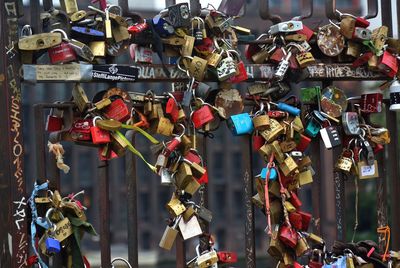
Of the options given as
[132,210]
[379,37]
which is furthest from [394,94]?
[132,210]

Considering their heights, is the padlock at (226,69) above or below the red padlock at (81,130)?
above

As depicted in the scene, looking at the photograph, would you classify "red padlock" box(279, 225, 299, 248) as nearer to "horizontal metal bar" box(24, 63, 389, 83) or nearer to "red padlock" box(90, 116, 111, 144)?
"horizontal metal bar" box(24, 63, 389, 83)

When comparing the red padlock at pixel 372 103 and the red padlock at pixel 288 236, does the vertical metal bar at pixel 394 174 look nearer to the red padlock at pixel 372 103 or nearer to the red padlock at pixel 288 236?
the red padlock at pixel 372 103

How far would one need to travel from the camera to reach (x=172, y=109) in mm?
2654

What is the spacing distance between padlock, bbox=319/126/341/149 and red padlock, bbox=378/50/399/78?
1.15 feet

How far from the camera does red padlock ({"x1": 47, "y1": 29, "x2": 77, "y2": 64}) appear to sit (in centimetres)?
248

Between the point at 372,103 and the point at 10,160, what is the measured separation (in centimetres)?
142

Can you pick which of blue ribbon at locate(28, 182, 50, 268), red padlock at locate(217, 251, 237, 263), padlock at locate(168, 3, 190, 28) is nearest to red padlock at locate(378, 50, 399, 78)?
padlock at locate(168, 3, 190, 28)

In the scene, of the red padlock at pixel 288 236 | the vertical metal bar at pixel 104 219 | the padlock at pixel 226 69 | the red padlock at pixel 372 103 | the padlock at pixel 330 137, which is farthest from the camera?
the red padlock at pixel 372 103

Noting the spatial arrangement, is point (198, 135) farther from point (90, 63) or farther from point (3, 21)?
point (3, 21)

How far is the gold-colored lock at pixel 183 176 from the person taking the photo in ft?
8.66

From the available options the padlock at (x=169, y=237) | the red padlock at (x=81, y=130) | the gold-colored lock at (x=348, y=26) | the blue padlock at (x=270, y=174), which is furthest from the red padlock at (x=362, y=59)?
the red padlock at (x=81, y=130)

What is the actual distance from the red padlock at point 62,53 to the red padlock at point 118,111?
0.72 feet

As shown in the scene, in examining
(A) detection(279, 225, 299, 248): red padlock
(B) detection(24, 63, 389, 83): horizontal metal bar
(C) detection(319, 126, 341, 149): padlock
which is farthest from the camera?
(C) detection(319, 126, 341, 149): padlock
